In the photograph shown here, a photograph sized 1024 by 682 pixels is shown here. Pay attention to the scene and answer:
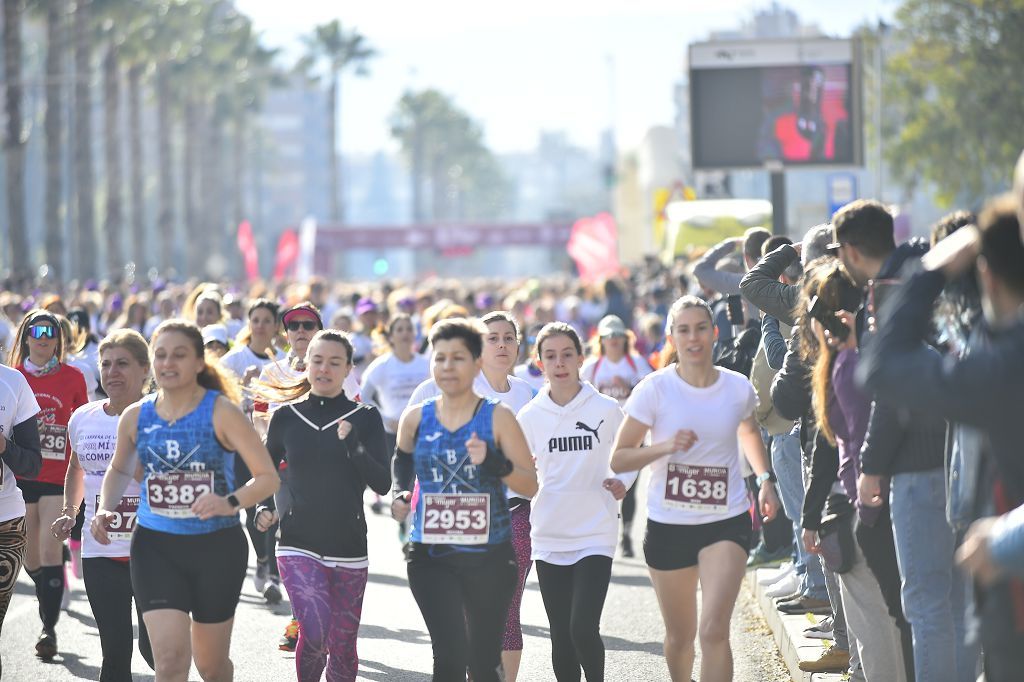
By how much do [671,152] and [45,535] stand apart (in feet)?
353

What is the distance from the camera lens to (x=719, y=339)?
11.6m

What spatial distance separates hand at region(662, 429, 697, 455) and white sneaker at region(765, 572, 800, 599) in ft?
9.72

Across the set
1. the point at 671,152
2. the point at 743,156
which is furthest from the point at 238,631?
the point at 671,152

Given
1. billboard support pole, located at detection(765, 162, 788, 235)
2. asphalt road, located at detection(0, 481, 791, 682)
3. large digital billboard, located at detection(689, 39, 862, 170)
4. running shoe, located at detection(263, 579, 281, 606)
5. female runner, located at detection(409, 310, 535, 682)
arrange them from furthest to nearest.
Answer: large digital billboard, located at detection(689, 39, 862, 170), billboard support pole, located at detection(765, 162, 788, 235), running shoe, located at detection(263, 579, 281, 606), asphalt road, located at detection(0, 481, 791, 682), female runner, located at detection(409, 310, 535, 682)

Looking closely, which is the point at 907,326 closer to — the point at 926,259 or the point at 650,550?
the point at 926,259

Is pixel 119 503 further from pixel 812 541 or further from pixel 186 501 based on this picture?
pixel 812 541

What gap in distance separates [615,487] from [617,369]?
19.3 ft

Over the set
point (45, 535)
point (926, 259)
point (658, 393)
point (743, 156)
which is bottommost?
point (45, 535)

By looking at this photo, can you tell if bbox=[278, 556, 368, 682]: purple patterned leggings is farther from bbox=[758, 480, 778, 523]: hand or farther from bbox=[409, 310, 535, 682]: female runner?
bbox=[758, 480, 778, 523]: hand

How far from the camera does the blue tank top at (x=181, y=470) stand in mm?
6699

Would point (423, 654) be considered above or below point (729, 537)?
below

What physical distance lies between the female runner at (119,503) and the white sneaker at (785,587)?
373 cm

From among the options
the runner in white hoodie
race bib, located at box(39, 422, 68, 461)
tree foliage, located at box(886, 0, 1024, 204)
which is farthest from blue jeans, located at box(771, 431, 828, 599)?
tree foliage, located at box(886, 0, 1024, 204)

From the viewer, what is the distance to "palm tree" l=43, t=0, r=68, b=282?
4153 cm
